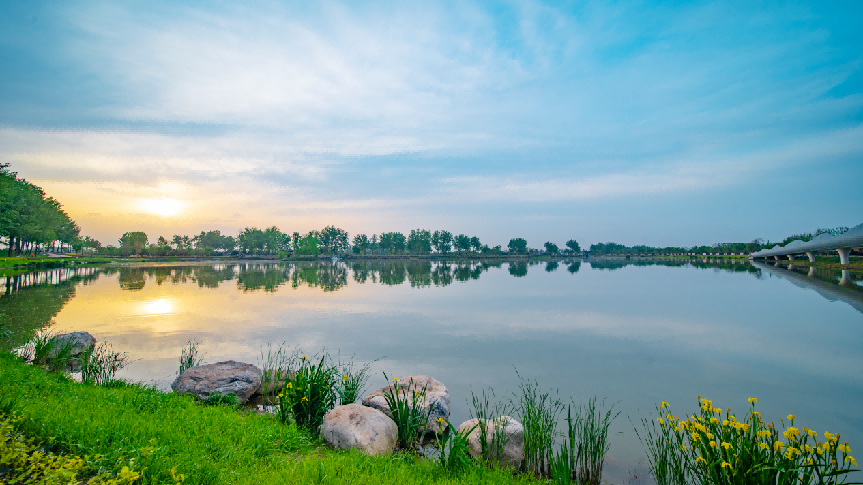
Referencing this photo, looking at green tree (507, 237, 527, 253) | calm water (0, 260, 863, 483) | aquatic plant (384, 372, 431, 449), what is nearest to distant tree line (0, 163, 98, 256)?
calm water (0, 260, 863, 483)

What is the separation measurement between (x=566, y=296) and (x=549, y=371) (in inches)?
576

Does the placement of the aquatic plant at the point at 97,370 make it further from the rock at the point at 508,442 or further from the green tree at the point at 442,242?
the green tree at the point at 442,242

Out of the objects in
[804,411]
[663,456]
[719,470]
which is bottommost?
[804,411]

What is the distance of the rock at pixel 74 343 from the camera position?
378 inches

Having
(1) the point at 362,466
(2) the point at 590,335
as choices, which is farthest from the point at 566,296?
(1) the point at 362,466

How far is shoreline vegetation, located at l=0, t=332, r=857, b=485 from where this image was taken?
11.6ft

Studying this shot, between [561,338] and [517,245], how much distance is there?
139549 mm

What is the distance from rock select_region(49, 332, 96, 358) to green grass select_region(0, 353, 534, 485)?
424 centimetres

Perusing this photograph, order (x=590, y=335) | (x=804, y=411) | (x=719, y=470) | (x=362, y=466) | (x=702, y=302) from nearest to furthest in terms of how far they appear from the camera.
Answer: (x=719, y=470), (x=362, y=466), (x=804, y=411), (x=590, y=335), (x=702, y=302)

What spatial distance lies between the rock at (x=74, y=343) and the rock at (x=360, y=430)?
25.2ft

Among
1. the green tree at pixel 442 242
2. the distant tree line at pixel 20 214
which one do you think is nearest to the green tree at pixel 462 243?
the green tree at pixel 442 242

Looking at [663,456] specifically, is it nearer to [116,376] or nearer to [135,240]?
[116,376]

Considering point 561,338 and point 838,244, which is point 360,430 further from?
point 838,244

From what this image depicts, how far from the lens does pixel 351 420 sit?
549 cm
